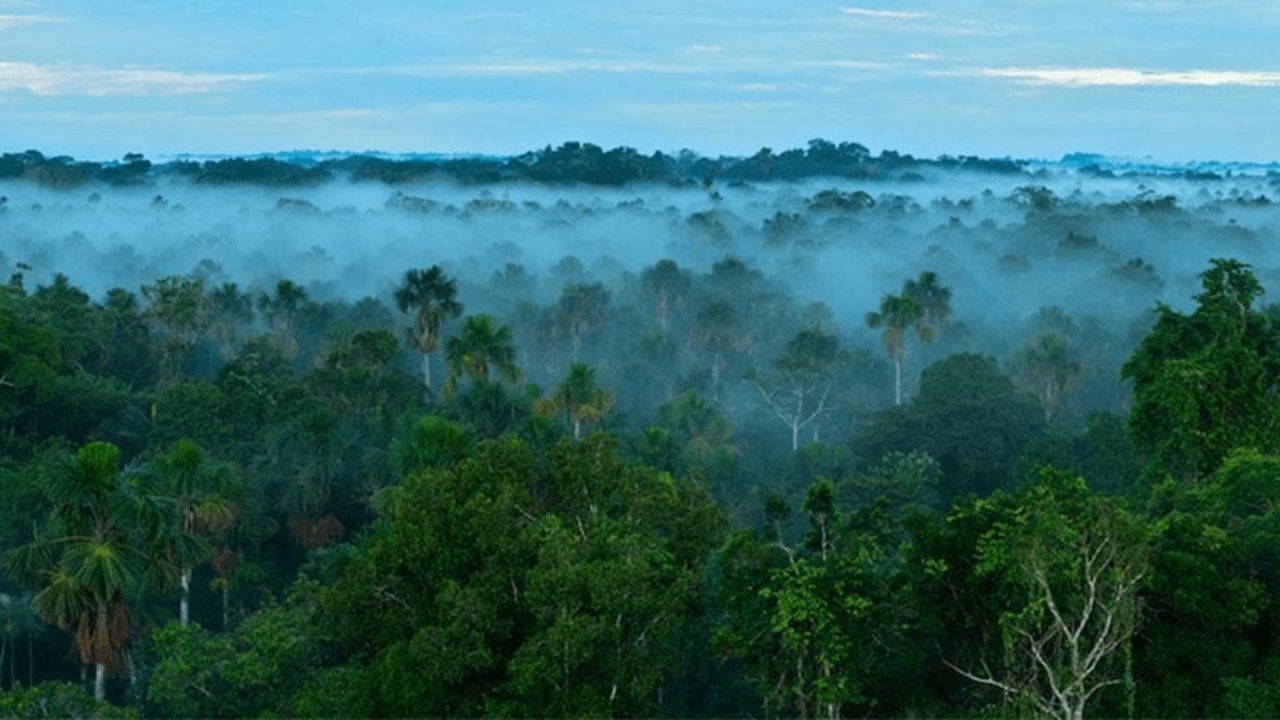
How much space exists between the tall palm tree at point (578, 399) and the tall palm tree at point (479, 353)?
18.8 feet

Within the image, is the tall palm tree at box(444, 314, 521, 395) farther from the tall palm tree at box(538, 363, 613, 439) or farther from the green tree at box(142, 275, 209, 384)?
the green tree at box(142, 275, 209, 384)

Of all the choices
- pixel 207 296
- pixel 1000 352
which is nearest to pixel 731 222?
pixel 1000 352

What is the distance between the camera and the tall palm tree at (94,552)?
28.9m

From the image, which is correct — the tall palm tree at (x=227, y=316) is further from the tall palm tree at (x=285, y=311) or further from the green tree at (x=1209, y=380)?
the green tree at (x=1209, y=380)

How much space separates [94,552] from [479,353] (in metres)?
29.6

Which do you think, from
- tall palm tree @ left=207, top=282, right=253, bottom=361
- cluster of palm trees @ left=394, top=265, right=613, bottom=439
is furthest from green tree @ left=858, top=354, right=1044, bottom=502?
tall palm tree @ left=207, top=282, right=253, bottom=361

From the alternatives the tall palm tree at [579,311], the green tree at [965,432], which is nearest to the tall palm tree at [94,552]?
the green tree at [965,432]

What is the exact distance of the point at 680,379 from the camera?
8200 cm

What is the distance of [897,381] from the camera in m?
81.6

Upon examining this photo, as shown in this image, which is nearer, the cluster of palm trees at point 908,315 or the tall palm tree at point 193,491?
the tall palm tree at point 193,491

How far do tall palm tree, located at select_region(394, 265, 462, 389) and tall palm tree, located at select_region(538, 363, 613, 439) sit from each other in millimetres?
15788

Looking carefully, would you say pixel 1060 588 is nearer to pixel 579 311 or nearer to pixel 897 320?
pixel 897 320

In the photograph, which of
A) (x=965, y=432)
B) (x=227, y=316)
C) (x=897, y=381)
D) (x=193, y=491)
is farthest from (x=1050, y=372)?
(x=193, y=491)

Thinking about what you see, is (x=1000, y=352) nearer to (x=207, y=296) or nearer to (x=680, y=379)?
(x=680, y=379)
